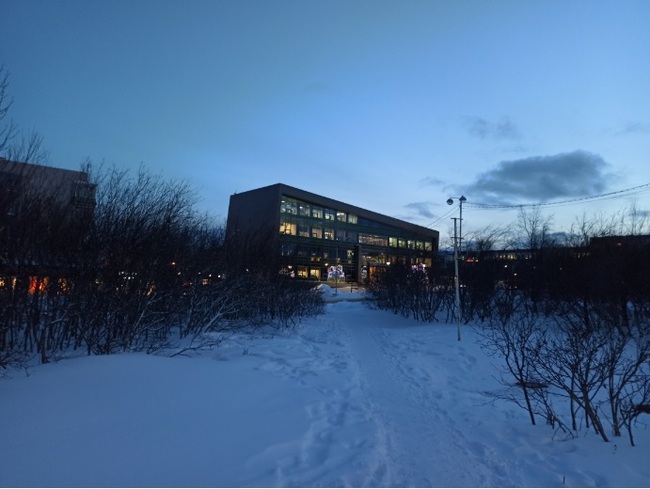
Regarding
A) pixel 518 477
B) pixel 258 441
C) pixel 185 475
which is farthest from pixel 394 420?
pixel 185 475

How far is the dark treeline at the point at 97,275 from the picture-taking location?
6594 mm

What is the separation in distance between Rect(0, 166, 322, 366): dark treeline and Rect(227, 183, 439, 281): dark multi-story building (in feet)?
151

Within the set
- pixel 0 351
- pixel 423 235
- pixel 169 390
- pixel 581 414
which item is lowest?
pixel 581 414

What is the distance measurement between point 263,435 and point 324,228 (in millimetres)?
70386

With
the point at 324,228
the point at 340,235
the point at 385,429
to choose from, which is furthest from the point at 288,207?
the point at 385,429

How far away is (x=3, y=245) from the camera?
6293mm

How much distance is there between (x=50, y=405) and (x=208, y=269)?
23.5 ft

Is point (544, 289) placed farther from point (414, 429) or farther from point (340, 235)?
point (340, 235)

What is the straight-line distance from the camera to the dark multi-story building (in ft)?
217

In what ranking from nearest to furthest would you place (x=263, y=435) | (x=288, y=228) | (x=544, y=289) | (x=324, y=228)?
(x=263, y=435) < (x=544, y=289) < (x=288, y=228) < (x=324, y=228)

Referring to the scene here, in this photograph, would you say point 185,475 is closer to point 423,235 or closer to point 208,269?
point 208,269

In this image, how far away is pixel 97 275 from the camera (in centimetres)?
761

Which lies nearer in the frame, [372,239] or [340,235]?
[340,235]

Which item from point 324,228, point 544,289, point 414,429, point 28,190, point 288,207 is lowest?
point 414,429
